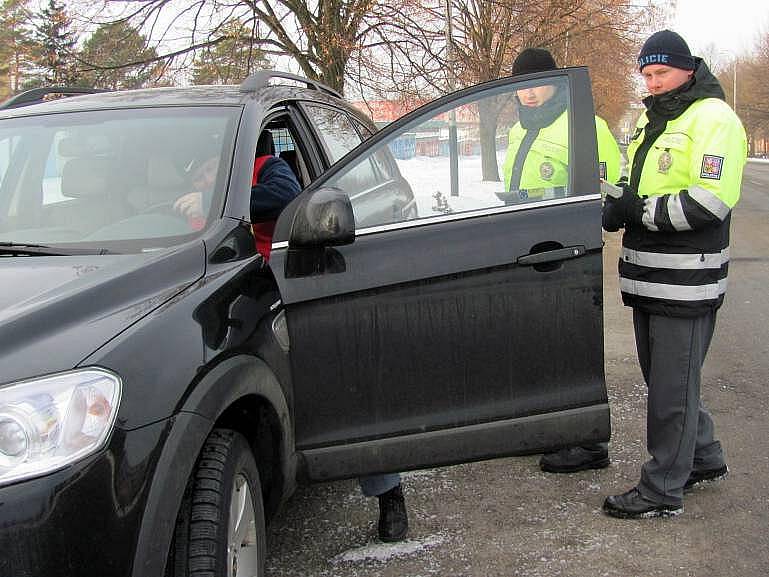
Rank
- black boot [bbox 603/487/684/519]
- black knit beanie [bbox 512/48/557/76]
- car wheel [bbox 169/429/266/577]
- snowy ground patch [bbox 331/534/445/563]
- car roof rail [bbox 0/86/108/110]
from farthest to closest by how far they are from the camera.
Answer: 1. black knit beanie [bbox 512/48/557/76]
2. car roof rail [bbox 0/86/108/110]
3. black boot [bbox 603/487/684/519]
4. snowy ground patch [bbox 331/534/445/563]
5. car wheel [bbox 169/429/266/577]

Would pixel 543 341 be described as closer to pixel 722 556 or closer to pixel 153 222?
pixel 722 556

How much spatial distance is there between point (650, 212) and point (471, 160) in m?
0.75

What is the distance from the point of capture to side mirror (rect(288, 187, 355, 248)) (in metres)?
2.57

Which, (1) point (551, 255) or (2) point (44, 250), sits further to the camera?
(1) point (551, 255)

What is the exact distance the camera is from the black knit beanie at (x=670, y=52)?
325cm

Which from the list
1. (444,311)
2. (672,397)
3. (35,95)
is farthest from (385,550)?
(35,95)

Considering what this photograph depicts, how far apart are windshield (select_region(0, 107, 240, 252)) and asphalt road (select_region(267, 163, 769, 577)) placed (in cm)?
140

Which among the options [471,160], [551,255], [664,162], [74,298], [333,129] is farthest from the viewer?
[333,129]

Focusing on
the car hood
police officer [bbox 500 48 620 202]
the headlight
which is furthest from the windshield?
police officer [bbox 500 48 620 202]

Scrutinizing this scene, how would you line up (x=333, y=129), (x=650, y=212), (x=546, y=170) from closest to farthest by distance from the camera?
(x=546, y=170) < (x=650, y=212) < (x=333, y=129)

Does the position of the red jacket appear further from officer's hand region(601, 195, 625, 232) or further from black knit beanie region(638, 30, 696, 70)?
black knit beanie region(638, 30, 696, 70)

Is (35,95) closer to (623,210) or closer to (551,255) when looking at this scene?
(551,255)

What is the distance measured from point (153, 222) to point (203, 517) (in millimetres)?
1079

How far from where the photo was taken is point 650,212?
3.21 metres
